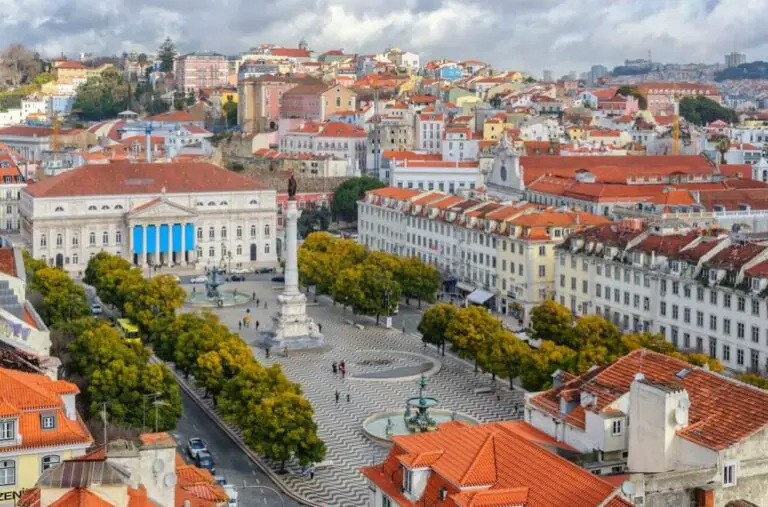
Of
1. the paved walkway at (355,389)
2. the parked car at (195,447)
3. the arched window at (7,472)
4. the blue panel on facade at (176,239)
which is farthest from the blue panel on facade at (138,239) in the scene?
the arched window at (7,472)

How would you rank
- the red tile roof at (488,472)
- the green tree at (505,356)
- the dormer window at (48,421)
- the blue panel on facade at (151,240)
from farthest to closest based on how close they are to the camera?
the blue panel on facade at (151,240) → the green tree at (505,356) → the dormer window at (48,421) → the red tile roof at (488,472)

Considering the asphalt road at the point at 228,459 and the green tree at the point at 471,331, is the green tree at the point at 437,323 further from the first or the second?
the asphalt road at the point at 228,459

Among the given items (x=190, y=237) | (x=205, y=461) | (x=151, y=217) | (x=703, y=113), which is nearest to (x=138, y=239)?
(x=151, y=217)

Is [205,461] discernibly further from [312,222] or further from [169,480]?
[312,222]

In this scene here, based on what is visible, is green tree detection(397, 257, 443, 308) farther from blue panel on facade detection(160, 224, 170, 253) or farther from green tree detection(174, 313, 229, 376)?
blue panel on facade detection(160, 224, 170, 253)

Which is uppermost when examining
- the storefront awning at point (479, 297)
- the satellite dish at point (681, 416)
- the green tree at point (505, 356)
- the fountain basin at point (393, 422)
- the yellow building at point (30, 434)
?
the satellite dish at point (681, 416)

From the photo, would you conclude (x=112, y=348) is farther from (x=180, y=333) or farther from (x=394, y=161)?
(x=394, y=161)

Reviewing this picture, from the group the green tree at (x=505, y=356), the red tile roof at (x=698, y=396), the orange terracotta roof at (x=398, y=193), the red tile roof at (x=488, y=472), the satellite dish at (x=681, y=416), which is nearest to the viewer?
the red tile roof at (x=488, y=472)

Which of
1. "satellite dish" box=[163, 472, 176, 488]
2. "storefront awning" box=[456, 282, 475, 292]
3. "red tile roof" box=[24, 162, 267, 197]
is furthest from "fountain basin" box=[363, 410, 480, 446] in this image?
"red tile roof" box=[24, 162, 267, 197]
